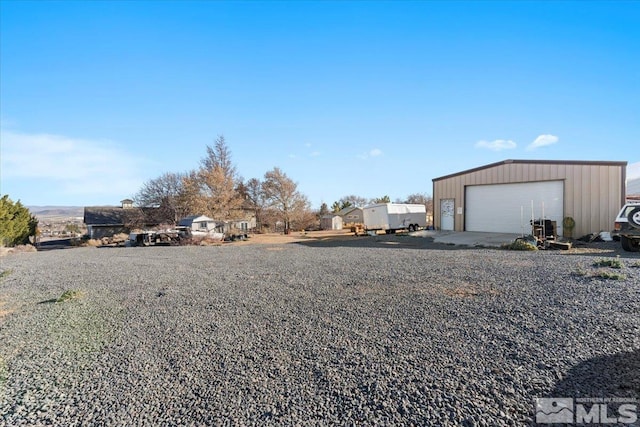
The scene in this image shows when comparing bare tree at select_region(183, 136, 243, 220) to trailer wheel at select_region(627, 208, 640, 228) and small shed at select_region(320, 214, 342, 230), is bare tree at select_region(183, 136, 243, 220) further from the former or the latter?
trailer wheel at select_region(627, 208, 640, 228)

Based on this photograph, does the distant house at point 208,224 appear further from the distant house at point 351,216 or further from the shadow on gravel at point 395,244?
the distant house at point 351,216

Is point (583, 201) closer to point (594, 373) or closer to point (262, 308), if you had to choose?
point (594, 373)

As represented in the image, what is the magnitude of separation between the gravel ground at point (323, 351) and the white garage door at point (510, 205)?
966 centimetres

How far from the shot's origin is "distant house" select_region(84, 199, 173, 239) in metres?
35.3

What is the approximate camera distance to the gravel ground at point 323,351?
244cm

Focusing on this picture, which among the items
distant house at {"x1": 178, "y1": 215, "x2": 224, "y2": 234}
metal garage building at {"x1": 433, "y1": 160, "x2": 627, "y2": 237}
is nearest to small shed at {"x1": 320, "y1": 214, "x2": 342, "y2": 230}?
distant house at {"x1": 178, "y1": 215, "x2": 224, "y2": 234}

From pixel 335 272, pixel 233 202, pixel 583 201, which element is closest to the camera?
pixel 335 272

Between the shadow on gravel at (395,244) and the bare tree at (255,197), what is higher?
the bare tree at (255,197)

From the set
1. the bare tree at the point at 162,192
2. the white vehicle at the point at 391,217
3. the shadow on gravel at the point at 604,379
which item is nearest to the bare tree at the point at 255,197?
the bare tree at the point at 162,192

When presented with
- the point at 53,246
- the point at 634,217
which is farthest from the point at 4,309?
the point at 53,246

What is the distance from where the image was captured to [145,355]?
3426 mm

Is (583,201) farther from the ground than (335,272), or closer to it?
farther from the ground

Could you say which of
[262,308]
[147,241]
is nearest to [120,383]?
[262,308]

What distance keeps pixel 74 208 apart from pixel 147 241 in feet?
561
